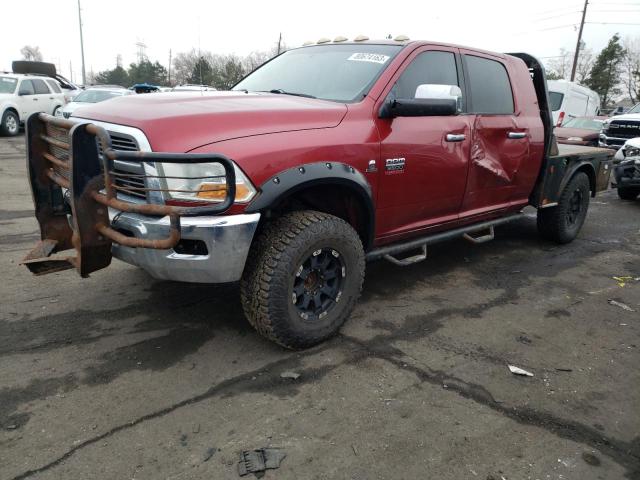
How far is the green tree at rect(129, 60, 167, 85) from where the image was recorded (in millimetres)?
68625

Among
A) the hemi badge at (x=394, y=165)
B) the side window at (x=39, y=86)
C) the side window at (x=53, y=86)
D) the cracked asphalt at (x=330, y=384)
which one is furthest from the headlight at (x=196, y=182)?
the side window at (x=53, y=86)

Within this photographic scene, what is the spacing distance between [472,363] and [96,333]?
2.42 meters

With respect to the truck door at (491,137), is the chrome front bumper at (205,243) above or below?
below

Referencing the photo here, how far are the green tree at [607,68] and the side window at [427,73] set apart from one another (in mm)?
59311

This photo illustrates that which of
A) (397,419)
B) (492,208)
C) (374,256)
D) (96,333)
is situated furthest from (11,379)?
(492,208)

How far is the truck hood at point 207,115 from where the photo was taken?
2.70 m

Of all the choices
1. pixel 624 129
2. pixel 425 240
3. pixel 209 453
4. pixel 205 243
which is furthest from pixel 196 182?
pixel 624 129

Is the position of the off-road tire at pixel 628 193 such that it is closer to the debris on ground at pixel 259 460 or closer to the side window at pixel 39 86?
the debris on ground at pixel 259 460

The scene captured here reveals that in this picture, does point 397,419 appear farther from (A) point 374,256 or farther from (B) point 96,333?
(B) point 96,333

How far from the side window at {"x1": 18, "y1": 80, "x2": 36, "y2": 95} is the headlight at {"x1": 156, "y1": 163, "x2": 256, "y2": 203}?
50.8 ft

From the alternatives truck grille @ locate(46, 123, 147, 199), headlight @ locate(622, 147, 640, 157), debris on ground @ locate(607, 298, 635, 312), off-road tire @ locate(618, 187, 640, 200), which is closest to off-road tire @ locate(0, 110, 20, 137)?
truck grille @ locate(46, 123, 147, 199)

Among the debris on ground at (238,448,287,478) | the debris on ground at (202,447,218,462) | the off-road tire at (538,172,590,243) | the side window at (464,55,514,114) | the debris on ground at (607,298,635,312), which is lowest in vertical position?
the debris on ground at (202,447,218,462)

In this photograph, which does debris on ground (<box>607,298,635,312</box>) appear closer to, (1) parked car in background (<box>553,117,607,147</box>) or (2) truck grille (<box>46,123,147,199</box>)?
(2) truck grille (<box>46,123,147,199</box>)

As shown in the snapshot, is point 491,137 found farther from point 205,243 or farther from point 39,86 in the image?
point 39,86
